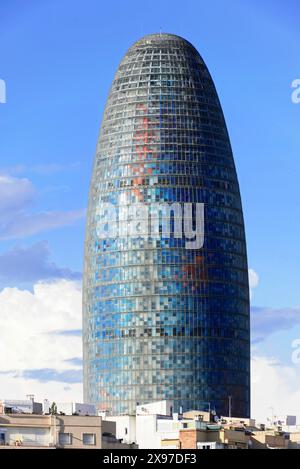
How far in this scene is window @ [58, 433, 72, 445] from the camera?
452 feet

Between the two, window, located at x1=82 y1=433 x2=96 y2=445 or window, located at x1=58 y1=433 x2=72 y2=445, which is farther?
window, located at x1=82 y1=433 x2=96 y2=445

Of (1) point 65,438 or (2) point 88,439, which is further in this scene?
(2) point 88,439

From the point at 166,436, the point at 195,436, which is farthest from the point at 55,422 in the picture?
the point at 166,436

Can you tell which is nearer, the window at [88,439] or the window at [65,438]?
the window at [65,438]

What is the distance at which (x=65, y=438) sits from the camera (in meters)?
138

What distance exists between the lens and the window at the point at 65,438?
138m

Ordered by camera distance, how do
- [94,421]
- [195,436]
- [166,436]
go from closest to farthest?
[94,421] → [195,436] → [166,436]
